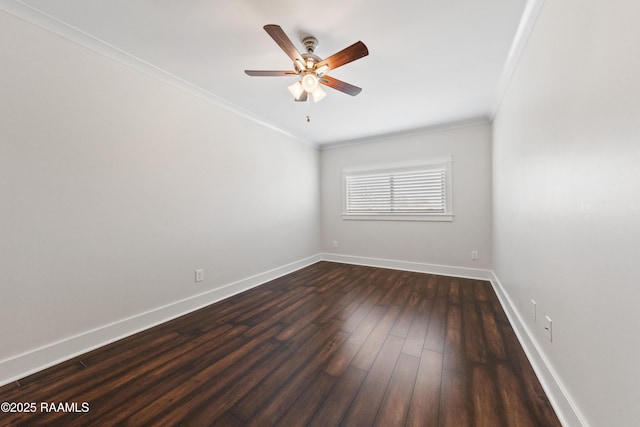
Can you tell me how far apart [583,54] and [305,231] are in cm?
380

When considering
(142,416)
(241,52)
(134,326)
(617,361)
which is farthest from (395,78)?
(134,326)

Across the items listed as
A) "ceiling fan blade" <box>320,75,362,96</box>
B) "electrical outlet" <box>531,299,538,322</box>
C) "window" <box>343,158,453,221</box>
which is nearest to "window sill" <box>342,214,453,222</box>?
"window" <box>343,158,453,221</box>

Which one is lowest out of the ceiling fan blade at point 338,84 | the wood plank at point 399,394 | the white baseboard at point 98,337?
the wood plank at point 399,394

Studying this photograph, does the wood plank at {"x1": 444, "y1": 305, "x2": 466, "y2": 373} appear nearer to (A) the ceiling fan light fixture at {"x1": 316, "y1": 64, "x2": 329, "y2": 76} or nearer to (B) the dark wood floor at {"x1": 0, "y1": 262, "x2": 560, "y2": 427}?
(B) the dark wood floor at {"x1": 0, "y1": 262, "x2": 560, "y2": 427}

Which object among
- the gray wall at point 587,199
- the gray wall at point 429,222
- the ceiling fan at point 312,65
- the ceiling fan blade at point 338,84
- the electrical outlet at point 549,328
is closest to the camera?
the gray wall at point 587,199

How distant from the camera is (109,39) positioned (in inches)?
71.9

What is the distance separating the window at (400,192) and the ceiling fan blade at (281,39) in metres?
2.82

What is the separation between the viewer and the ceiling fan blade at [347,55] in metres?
1.55

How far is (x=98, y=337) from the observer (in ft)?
6.07

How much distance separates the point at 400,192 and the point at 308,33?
9.63 ft

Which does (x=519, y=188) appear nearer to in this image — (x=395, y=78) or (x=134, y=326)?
(x=395, y=78)

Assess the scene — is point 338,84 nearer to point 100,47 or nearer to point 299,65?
point 299,65

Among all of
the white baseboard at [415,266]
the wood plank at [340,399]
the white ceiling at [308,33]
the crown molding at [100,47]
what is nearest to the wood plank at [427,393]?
the wood plank at [340,399]

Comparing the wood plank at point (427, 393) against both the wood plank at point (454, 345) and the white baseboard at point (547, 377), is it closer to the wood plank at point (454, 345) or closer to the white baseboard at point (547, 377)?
the wood plank at point (454, 345)
